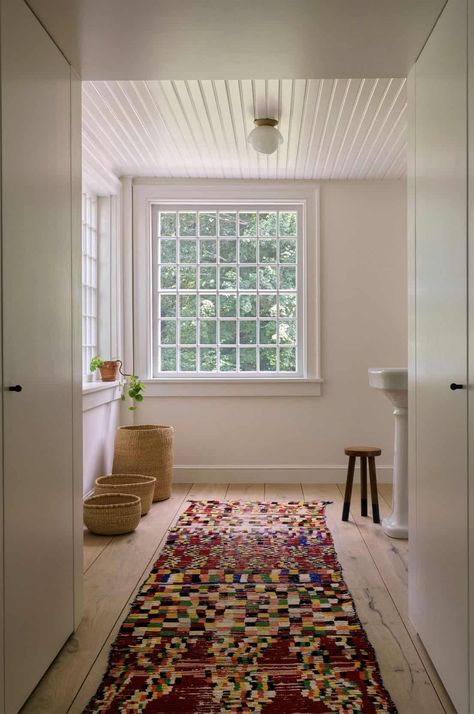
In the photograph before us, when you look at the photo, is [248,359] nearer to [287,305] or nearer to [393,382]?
[287,305]

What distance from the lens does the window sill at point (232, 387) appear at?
555 centimetres

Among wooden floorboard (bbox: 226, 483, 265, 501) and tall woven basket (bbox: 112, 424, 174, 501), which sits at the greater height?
tall woven basket (bbox: 112, 424, 174, 501)

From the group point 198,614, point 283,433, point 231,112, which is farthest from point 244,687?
point 283,433

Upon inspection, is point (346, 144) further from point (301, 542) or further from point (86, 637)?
point (86, 637)

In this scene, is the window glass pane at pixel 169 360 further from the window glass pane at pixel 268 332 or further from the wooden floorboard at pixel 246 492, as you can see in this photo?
the wooden floorboard at pixel 246 492

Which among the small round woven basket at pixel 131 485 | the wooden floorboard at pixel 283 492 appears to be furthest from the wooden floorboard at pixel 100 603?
the wooden floorboard at pixel 283 492

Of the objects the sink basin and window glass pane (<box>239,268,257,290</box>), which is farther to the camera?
window glass pane (<box>239,268,257,290</box>)

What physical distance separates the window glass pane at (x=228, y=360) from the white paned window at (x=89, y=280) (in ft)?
3.58

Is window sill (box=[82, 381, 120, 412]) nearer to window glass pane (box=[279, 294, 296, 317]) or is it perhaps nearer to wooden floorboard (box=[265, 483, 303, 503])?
wooden floorboard (box=[265, 483, 303, 503])

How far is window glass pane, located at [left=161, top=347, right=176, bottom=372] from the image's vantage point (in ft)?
18.8

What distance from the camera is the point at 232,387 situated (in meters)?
5.57

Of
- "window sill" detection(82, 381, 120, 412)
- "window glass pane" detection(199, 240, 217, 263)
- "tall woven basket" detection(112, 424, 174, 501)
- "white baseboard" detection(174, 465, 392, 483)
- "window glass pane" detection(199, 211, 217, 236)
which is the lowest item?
"white baseboard" detection(174, 465, 392, 483)

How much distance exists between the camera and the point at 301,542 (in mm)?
3834

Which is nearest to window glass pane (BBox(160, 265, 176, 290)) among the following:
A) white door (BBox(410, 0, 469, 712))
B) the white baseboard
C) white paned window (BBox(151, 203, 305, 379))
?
white paned window (BBox(151, 203, 305, 379))
